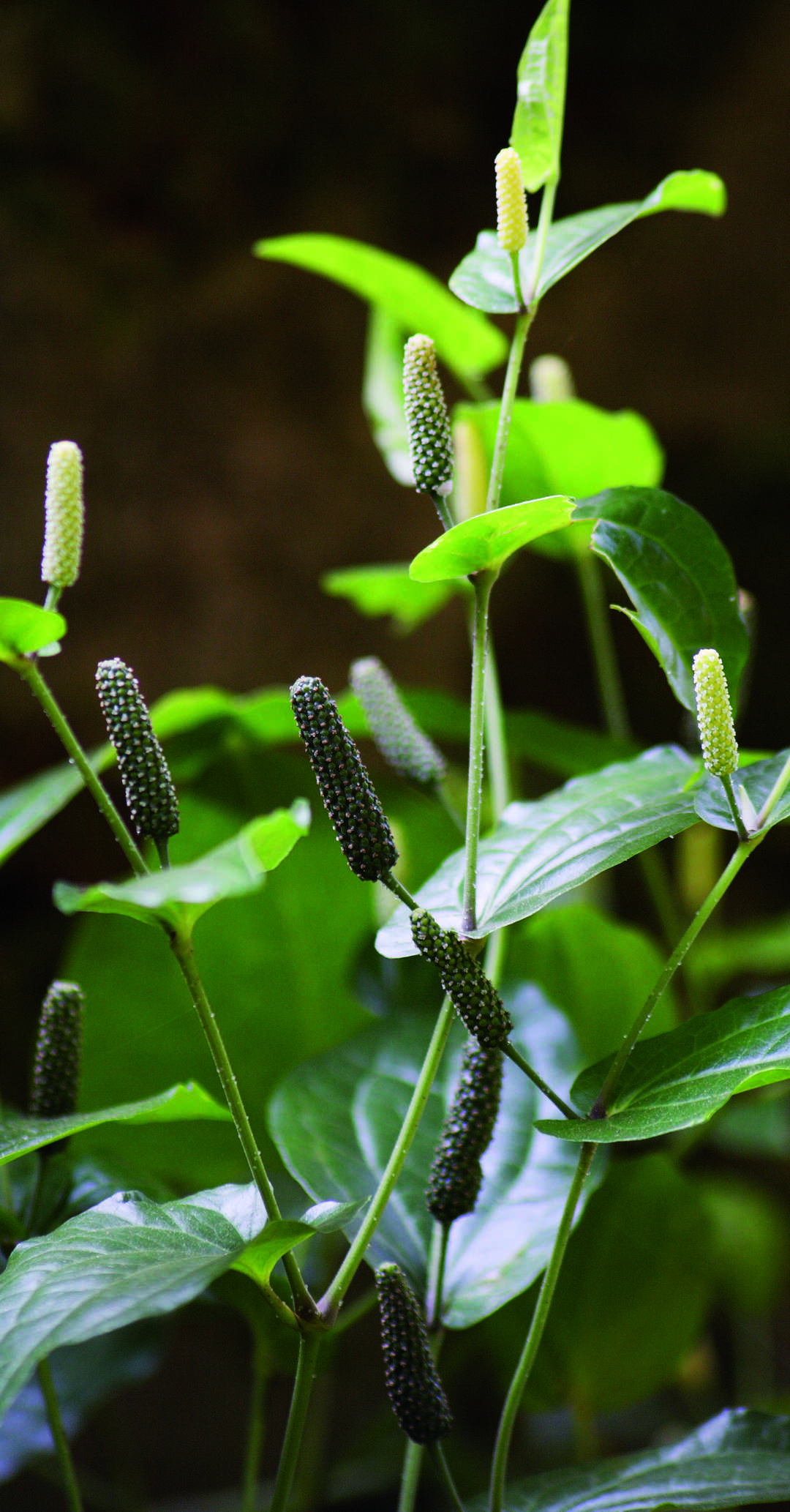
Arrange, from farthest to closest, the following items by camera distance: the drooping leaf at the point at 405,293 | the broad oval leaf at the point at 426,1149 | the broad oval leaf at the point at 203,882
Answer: the drooping leaf at the point at 405,293, the broad oval leaf at the point at 426,1149, the broad oval leaf at the point at 203,882

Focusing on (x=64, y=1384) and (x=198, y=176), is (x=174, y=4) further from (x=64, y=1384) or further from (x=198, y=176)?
(x=64, y=1384)

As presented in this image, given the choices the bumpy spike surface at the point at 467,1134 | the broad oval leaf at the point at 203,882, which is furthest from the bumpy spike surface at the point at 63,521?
the bumpy spike surface at the point at 467,1134

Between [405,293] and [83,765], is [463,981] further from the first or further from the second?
[405,293]

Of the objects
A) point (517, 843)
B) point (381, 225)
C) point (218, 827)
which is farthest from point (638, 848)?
point (381, 225)

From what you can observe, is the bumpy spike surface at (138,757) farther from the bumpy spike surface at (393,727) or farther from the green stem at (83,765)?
the bumpy spike surface at (393,727)

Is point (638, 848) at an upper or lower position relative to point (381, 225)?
lower

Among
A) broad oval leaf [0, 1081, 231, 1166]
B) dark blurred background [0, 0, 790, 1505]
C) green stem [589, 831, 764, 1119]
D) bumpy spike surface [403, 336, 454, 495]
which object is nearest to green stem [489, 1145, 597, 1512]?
green stem [589, 831, 764, 1119]
